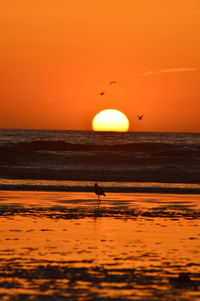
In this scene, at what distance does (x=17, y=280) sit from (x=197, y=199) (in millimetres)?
15837

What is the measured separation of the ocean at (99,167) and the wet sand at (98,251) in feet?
33.2

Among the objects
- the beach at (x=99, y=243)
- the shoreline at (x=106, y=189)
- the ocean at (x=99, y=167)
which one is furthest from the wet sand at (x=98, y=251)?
the ocean at (x=99, y=167)

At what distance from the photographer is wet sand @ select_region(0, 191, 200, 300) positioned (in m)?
9.66

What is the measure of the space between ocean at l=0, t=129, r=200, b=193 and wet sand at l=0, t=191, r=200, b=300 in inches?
399

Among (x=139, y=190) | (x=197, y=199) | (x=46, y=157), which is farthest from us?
(x=46, y=157)

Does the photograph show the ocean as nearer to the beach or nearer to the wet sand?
the beach

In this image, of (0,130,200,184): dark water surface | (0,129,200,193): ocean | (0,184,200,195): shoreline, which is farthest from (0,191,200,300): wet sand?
(0,130,200,184): dark water surface

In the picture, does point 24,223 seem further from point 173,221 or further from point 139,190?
point 139,190

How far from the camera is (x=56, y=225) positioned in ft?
53.2

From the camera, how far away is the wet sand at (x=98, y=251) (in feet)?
31.7

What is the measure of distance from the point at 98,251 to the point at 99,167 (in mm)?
36319

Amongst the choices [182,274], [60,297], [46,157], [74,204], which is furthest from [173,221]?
[46,157]

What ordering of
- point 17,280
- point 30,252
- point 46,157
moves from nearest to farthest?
point 17,280, point 30,252, point 46,157

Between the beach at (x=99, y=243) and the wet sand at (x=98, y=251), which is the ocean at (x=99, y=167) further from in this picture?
the wet sand at (x=98, y=251)
